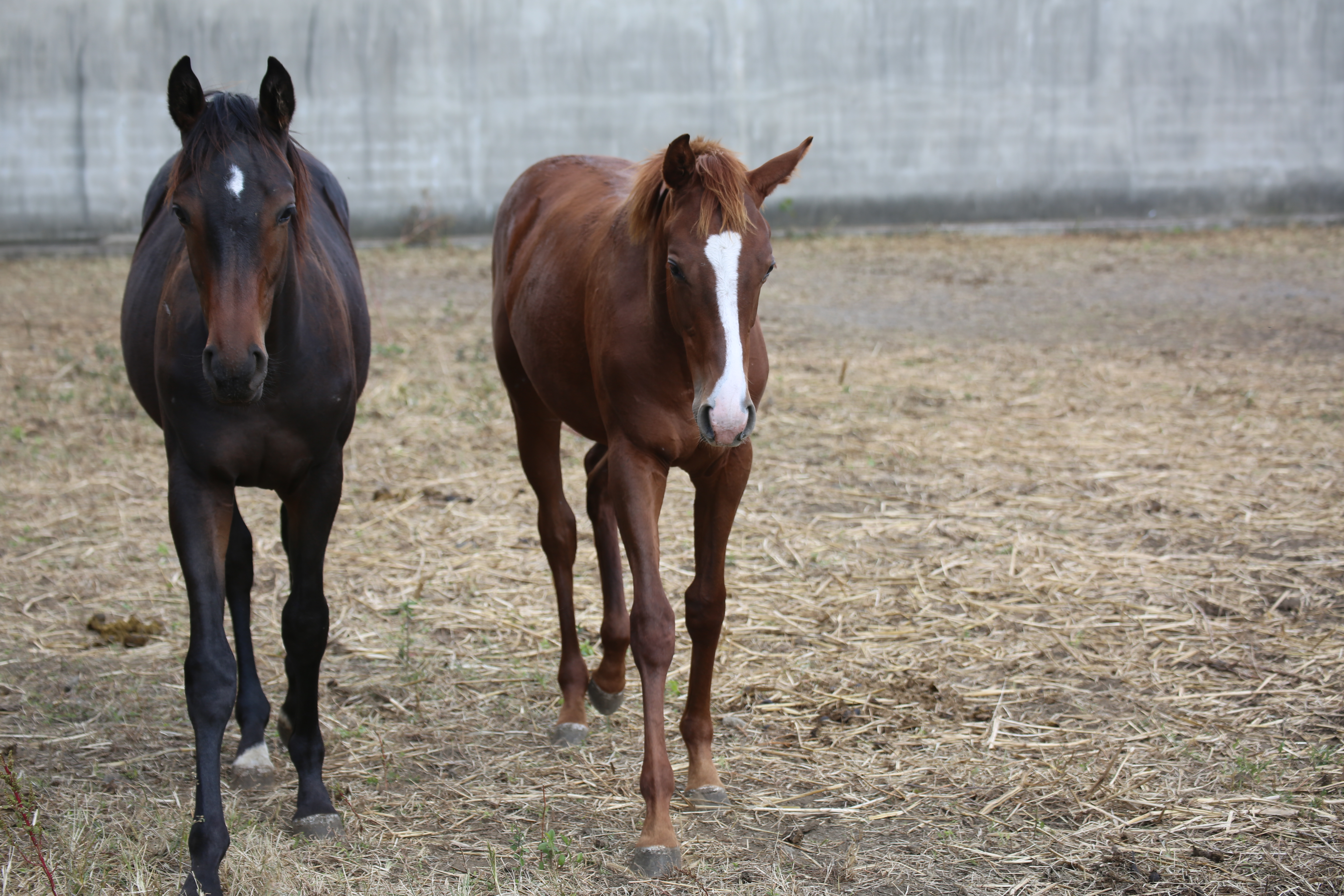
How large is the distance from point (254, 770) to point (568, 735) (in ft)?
3.10

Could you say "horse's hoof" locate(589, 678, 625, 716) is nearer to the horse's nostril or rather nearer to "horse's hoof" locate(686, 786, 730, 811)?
"horse's hoof" locate(686, 786, 730, 811)

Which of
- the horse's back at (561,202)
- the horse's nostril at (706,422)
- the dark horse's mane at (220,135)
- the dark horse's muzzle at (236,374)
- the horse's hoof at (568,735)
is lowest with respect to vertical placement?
the horse's hoof at (568,735)

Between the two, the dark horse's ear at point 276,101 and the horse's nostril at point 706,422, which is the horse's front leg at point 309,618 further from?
the horse's nostril at point 706,422

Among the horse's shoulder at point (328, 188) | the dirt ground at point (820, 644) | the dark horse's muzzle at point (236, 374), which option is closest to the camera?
the dark horse's muzzle at point (236, 374)

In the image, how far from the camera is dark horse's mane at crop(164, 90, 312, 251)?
2.58 meters

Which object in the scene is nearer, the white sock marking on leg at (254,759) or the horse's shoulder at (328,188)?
the white sock marking on leg at (254,759)

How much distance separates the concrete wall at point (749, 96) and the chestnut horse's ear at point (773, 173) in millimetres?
11507

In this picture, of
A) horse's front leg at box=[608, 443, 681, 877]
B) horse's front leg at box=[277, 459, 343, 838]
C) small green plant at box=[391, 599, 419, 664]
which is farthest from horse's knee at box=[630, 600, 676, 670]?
small green plant at box=[391, 599, 419, 664]

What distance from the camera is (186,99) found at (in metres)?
2.69

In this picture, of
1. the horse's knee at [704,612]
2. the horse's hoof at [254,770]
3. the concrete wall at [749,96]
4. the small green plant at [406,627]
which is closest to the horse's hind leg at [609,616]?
the horse's knee at [704,612]

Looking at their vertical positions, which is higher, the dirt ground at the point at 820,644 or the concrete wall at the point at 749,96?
the concrete wall at the point at 749,96

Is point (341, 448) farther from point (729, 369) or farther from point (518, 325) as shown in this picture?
point (729, 369)

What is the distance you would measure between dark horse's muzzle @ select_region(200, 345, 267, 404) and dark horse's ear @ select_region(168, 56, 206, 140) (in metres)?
0.57

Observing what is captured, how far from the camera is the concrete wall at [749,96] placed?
1380cm
